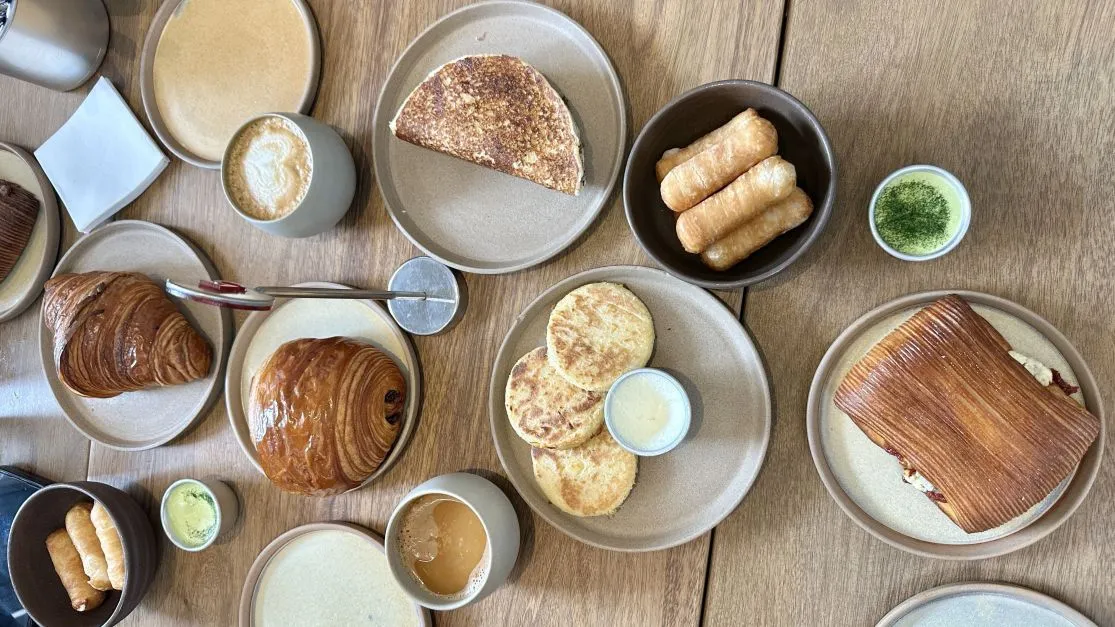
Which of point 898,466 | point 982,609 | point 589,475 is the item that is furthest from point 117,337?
point 982,609

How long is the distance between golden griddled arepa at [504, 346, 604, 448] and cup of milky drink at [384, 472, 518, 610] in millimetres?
163

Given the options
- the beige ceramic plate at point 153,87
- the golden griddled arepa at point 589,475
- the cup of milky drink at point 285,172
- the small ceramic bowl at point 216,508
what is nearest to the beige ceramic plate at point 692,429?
the golden griddled arepa at point 589,475

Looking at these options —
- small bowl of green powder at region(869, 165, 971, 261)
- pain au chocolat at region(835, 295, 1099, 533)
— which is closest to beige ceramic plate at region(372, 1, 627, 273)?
small bowl of green powder at region(869, 165, 971, 261)

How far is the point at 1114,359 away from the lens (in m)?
1.17

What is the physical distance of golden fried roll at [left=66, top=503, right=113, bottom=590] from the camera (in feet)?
5.55

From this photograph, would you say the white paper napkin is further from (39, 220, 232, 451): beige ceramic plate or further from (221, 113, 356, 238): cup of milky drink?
(221, 113, 356, 238): cup of milky drink

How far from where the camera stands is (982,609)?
120 centimetres

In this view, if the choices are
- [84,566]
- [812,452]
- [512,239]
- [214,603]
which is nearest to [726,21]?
[512,239]

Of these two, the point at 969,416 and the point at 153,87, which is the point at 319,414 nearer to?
the point at 153,87

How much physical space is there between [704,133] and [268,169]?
971 millimetres

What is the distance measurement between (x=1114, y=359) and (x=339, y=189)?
5.18ft

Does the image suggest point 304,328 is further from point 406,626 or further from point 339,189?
point 406,626

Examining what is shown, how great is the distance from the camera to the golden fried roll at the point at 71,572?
171 cm

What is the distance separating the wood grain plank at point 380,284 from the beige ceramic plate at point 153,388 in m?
0.05
